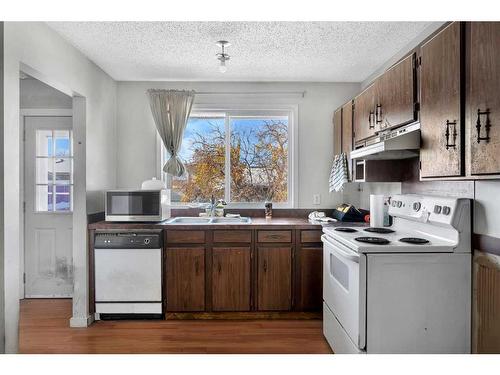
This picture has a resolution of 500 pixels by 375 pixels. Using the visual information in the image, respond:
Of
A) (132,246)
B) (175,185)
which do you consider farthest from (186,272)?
(175,185)

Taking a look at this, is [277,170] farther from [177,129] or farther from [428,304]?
[428,304]

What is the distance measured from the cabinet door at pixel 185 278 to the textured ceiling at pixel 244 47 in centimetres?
167

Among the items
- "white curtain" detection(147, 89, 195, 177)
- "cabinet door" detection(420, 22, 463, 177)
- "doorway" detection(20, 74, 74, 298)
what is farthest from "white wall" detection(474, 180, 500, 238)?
"doorway" detection(20, 74, 74, 298)

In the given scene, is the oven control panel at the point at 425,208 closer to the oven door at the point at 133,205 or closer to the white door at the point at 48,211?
the oven door at the point at 133,205

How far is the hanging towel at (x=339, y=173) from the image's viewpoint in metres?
3.20

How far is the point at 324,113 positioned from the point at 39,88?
295cm

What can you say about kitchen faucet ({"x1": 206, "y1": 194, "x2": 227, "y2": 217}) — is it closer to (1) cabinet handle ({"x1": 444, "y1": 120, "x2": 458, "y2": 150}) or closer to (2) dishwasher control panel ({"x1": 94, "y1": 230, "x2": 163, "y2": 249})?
(2) dishwasher control panel ({"x1": 94, "y1": 230, "x2": 163, "y2": 249})

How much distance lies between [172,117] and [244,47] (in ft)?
3.69

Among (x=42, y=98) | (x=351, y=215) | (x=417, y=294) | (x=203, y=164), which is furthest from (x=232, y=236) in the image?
(x=42, y=98)

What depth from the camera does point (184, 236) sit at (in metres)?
3.07

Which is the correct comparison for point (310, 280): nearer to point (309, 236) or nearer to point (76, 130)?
point (309, 236)

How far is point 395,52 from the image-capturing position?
2.87m

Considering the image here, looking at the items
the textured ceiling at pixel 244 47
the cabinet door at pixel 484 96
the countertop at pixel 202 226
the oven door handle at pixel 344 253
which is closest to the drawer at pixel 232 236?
the countertop at pixel 202 226

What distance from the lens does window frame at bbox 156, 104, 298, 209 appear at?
12.2ft
